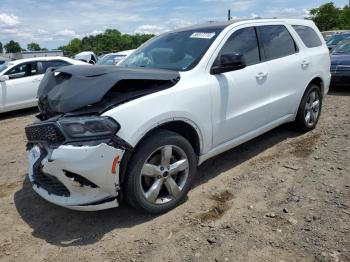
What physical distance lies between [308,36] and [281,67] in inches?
49.6

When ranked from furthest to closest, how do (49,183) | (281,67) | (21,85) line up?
(21,85) < (281,67) < (49,183)

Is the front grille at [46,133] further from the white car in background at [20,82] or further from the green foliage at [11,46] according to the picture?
the green foliage at [11,46]

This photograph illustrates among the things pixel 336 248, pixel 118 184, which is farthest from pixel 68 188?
pixel 336 248

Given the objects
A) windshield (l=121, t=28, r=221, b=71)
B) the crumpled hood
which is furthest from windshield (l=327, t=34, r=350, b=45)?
the crumpled hood

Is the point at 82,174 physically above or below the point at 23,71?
below

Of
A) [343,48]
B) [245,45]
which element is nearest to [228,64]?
[245,45]

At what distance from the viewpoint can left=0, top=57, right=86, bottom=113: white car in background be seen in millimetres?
8797

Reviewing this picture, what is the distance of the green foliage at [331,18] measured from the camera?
50938 mm

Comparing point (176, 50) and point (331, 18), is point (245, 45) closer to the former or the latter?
point (176, 50)

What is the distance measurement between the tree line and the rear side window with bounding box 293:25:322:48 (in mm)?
48141

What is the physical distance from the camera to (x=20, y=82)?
9.02 meters

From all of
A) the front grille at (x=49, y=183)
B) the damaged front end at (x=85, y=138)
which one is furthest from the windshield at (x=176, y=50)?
the front grille at (x=49, y=183)

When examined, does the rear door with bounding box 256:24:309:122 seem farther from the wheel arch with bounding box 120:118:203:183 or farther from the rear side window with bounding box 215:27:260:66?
the wheel arch with bounding box 120:118:203:183

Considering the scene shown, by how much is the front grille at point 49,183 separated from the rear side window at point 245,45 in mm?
2159
